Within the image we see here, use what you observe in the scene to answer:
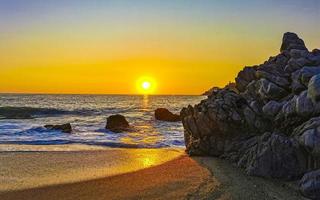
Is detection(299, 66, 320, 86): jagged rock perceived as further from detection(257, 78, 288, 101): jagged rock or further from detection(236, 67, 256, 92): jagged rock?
detection(236, 67, 256, 92): jagged rock

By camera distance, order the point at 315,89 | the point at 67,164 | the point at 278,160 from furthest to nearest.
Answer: the point at 67,164, the point at 278,160, the point at 315,89

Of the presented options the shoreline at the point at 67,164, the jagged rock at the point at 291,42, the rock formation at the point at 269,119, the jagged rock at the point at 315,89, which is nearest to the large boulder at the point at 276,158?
the rock formation at the point at 269,119

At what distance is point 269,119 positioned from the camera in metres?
16.3

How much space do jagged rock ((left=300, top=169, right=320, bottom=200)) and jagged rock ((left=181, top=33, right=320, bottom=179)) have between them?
0.83 meters

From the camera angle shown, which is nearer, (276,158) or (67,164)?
(276,158)

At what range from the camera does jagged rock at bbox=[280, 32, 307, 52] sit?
797 inches

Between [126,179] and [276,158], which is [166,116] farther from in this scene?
[276,158]

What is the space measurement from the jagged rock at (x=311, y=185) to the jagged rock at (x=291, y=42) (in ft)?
32.1

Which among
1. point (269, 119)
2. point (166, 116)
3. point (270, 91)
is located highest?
point (270, 91)

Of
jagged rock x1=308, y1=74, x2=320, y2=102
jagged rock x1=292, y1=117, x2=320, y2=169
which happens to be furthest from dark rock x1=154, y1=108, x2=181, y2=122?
jagged rock x1=292, y1=117, x2=320, y2=169

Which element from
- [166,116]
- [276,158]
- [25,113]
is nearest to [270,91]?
[276,158]

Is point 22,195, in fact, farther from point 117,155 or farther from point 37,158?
point 117,155

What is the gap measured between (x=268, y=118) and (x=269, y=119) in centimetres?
6

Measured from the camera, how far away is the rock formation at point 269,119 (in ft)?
44.0
